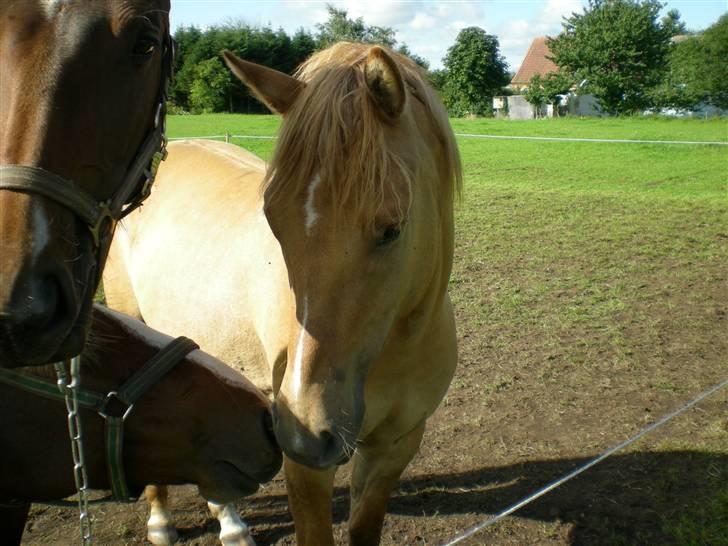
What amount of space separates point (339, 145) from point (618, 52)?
159ft

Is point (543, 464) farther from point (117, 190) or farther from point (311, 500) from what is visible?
point (117, 190)

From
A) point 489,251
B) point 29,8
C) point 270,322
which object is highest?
point 29,8

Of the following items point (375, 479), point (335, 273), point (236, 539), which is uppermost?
point (335, 273)

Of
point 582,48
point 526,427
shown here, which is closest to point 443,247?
point 526,427

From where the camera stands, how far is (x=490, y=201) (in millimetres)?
11180

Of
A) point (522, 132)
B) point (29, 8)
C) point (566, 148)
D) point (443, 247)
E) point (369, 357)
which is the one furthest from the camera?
point (522, 132)

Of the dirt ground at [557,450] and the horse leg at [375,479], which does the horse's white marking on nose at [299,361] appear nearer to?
the horse leg at [375,479]

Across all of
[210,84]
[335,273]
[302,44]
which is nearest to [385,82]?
[335,273]

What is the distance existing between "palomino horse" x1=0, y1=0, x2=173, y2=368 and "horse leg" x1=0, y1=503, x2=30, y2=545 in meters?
0.82

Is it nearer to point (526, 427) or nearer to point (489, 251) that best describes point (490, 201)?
point (489, 251)

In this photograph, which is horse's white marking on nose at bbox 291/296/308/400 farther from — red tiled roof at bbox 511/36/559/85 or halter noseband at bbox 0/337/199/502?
red tiled roof at bbox 511/36/559/85

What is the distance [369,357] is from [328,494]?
934 mm

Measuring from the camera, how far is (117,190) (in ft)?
5.11

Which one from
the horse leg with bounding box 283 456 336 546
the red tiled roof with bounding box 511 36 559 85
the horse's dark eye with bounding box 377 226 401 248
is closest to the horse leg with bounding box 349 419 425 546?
the horse leg with bounding box 283 456 336 546
